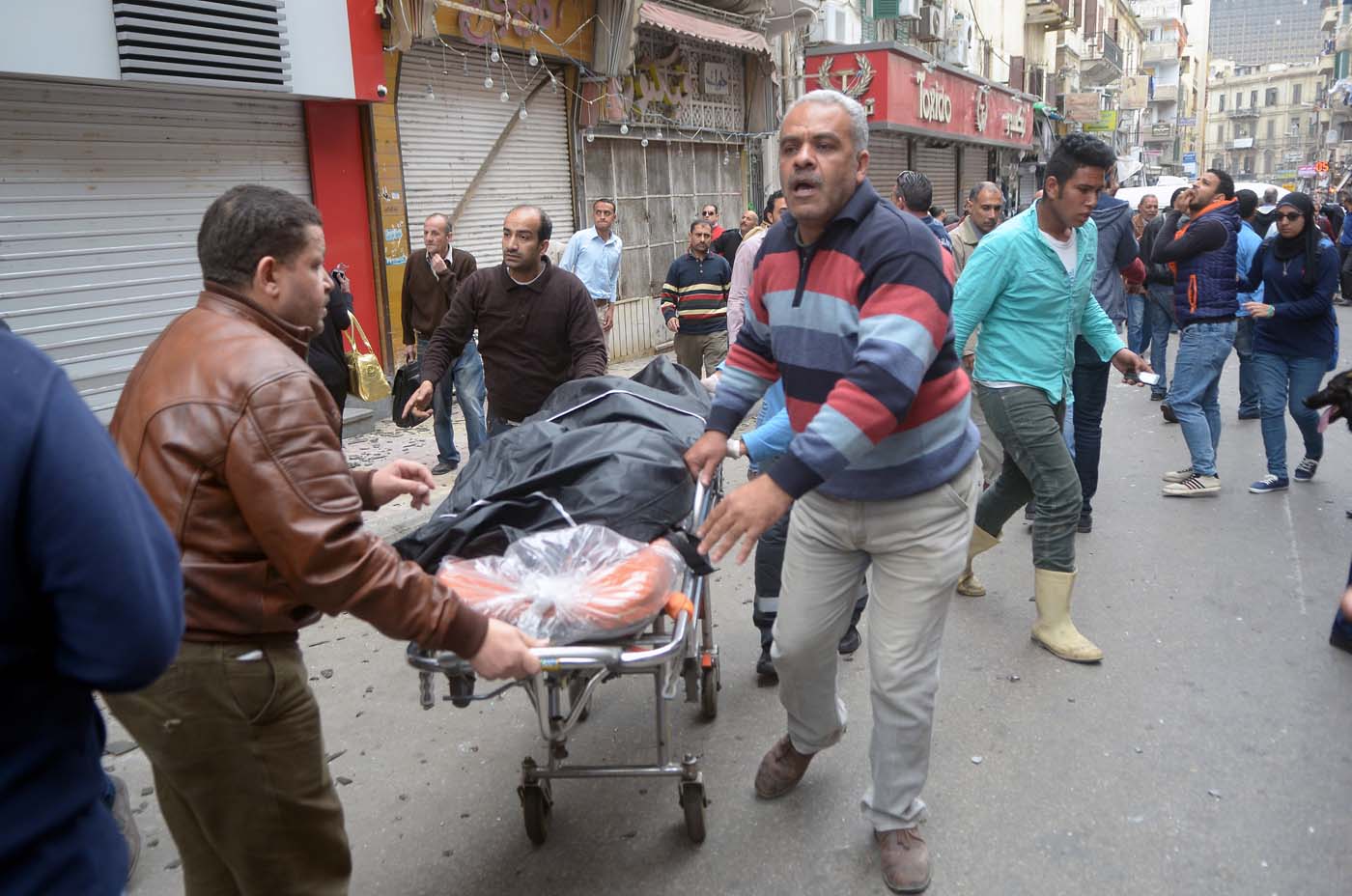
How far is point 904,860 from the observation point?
2906 millimetres

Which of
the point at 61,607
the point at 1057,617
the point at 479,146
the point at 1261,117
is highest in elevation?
the point at 1261,117

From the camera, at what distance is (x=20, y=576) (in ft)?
3.93

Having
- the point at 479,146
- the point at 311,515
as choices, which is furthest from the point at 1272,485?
the point at 479,146

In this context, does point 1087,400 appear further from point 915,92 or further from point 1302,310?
point 915,92

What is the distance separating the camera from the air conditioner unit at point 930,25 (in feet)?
72.9

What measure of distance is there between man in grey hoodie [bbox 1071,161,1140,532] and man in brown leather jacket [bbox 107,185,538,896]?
14.8 feet

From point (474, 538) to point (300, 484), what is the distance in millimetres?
950

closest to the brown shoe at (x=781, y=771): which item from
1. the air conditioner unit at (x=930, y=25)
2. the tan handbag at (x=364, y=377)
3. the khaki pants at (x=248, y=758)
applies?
the khaki pants at (x=248, y=758)

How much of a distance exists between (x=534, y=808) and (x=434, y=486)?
1094mm

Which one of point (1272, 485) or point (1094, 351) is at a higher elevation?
point (1094, 351)

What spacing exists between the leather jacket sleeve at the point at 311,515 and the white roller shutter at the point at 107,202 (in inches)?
246

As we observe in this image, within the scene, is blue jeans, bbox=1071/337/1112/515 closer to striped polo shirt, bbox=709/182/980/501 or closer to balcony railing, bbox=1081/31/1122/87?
striped polo shirt, bbox=709/182/980/501

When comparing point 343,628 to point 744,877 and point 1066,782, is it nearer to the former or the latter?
point 744,877

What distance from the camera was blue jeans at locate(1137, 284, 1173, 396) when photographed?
9.99 meters
